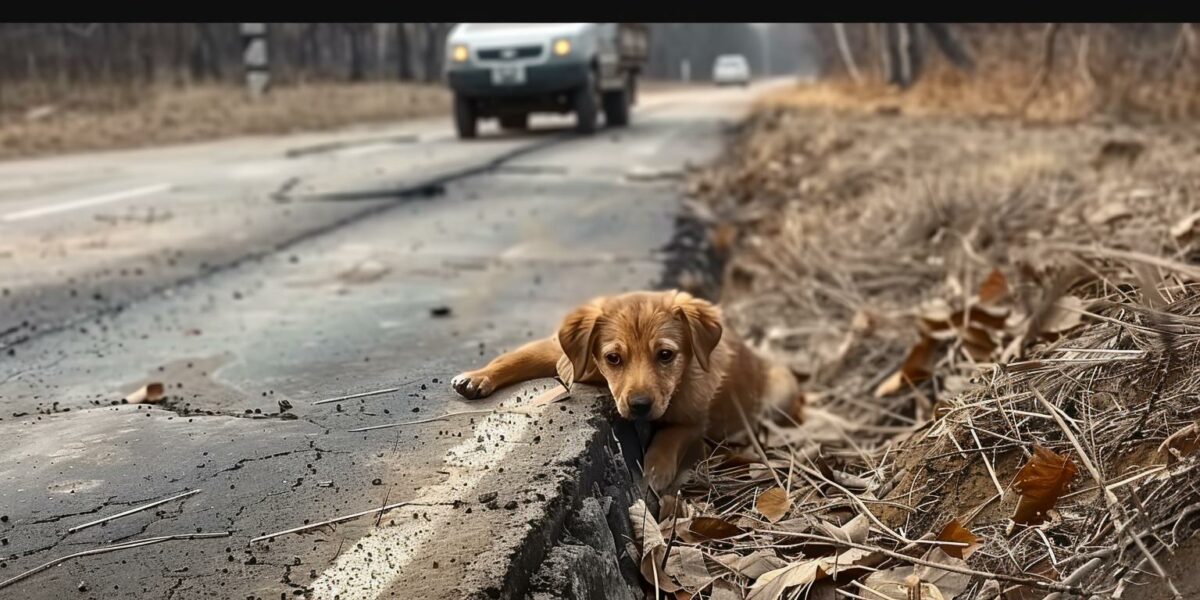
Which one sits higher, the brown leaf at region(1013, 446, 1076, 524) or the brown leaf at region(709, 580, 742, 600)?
the brown leaf at region(1013, 446, 1076, 524)

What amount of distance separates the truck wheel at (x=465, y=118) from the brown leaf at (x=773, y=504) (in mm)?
14528

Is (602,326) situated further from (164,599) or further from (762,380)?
(164,599)

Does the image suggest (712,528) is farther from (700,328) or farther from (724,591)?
(700,328)

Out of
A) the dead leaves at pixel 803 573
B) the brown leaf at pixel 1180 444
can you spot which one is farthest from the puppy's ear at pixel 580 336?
the brown leaf at pixel 1180 444

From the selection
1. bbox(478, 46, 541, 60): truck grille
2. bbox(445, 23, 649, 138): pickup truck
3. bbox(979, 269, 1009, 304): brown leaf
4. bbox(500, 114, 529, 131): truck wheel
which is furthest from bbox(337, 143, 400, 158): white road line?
bbox(979, 269, 1009, 304): brown leaf

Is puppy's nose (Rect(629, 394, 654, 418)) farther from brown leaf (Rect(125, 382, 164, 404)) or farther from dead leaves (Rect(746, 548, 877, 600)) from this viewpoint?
brown leaf (Rect(125, 382, 164, 404))

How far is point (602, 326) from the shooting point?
342cm

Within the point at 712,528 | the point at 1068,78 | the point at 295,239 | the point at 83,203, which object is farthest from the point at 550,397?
the point at 1068,78

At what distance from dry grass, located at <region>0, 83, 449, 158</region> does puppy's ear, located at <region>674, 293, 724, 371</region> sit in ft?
47.9

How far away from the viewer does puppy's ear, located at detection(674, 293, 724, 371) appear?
341cm

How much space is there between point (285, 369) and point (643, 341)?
1.36 metres

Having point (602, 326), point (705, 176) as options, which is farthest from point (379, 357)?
point (705, 176)

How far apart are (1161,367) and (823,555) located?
0.93 m

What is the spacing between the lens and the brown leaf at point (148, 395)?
11.6 ft
